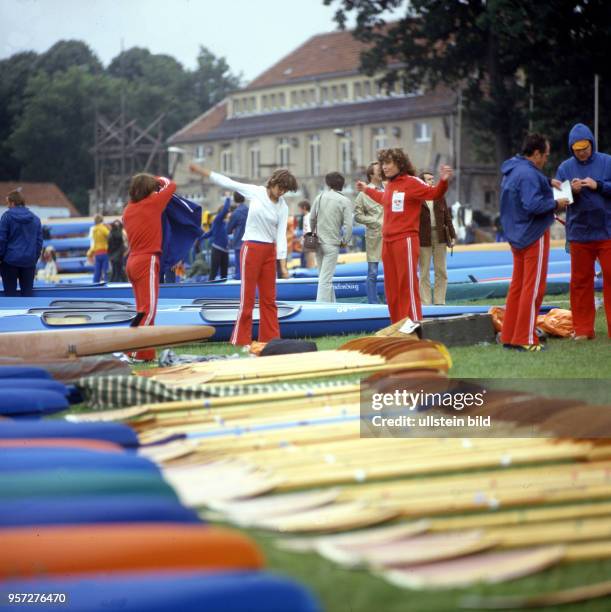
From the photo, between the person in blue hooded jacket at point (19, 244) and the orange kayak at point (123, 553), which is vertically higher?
the person in blue hooded jacket at point (19, 244)

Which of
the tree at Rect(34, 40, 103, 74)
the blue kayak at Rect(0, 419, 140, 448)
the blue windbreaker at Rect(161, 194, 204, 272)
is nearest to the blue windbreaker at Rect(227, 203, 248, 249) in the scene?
the blue windbreaker at Rect(161, 194, 204, 272)

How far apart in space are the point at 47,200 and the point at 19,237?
2220 inches

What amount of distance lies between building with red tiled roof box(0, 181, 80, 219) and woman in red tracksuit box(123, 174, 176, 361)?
53.7 m

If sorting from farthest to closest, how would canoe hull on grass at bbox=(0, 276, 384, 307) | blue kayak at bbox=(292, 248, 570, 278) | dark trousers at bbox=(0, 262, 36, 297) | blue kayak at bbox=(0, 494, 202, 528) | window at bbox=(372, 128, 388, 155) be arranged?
window at bbox=(372, 128, 388, 155) → blue kayak at bbox=(292, 248, 570, 278) → canoe hull on grass at bbox=(0, 276, 384, 307) → dark trousers at bbox=(0, 262, 36, 297) → blue kayak at bbox=(0, 494, 202, 528)

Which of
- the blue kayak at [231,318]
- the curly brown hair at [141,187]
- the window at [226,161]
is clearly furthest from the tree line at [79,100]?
the curly brown hair at [141,187]

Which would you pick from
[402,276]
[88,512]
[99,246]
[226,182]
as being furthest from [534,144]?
[99,246]

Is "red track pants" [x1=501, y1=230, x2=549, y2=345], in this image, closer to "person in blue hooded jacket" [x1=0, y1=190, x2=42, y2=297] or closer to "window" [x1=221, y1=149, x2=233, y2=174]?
"person in blue hooded jacket" [x1=0, y1=190, x2=42, y2=297]

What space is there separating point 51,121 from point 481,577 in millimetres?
53985

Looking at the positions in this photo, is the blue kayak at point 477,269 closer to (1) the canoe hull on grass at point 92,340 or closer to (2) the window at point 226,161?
(1) the canoe hull on grass at point 92,340

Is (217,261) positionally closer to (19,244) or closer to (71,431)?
(19,244)

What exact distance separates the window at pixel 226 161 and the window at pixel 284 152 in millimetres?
5912

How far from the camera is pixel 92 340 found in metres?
9.43

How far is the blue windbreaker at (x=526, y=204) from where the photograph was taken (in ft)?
33.7

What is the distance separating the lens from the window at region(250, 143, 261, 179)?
74.9m
